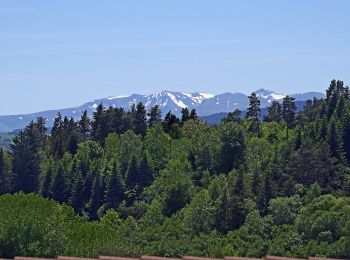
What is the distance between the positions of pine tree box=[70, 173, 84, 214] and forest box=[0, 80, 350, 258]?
0.20 m

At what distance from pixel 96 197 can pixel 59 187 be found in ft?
31.5

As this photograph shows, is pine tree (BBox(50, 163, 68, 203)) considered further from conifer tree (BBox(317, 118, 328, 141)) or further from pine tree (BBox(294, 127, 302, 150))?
conifer tree (BBox(317, 118, 328, 141))

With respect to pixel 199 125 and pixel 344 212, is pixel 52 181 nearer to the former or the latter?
pixel 199 125

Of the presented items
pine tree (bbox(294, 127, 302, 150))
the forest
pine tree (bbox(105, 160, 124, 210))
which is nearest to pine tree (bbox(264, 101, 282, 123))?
the forest

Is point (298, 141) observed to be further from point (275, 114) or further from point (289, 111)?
point (275, 114)

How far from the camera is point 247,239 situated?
4031 inches

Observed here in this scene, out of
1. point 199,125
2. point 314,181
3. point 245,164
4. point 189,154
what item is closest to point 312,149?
point 314,181

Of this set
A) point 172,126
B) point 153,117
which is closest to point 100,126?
point 153,117

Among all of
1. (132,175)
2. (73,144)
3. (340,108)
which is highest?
(340,108)

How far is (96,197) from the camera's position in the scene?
465ft

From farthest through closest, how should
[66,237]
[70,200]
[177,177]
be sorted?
A: [70,200] → [177,177] → [66,237]

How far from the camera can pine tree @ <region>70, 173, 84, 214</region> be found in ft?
471

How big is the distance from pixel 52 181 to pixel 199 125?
2777cm

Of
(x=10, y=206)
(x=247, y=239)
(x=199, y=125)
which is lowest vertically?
(x=247, y=239)
